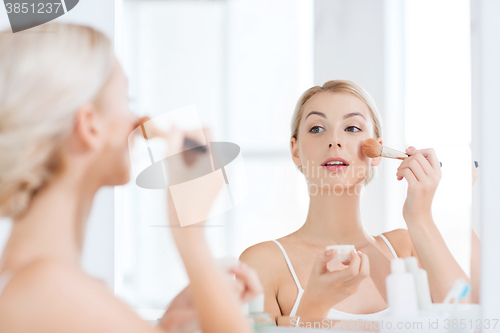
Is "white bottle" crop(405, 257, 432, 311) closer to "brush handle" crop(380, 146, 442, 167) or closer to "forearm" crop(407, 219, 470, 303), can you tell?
"forearm" crop(407, 219, 470, 303)

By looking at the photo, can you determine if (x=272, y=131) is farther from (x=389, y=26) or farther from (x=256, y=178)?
(x=389, y=26)

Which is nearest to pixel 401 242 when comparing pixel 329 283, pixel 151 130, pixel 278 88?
pixel 329 283

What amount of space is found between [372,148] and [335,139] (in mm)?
63

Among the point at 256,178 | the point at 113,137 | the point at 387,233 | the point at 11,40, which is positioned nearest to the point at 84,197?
the point at 113,137

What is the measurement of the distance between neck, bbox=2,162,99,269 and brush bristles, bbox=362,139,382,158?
44 cm

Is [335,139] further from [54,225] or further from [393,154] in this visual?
[54,225]

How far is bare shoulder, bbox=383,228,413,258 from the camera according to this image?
2.49ft

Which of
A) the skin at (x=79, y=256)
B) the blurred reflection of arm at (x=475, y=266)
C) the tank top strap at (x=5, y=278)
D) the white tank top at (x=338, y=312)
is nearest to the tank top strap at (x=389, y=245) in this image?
the white tank top at (x=338, y=312)

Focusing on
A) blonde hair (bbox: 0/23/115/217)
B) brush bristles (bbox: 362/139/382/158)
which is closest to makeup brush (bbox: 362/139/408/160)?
brush bristles (bbox: 362/139/382/158)

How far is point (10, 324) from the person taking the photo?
1.64 feet

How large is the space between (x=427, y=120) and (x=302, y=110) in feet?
0.69

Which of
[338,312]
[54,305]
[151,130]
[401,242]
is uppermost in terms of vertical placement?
[151,130]

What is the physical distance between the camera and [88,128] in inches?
23.9

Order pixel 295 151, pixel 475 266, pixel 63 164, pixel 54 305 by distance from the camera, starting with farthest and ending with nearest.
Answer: pixel 295 151
pixel 475 266
pixel 63 164
pixel 54 305
